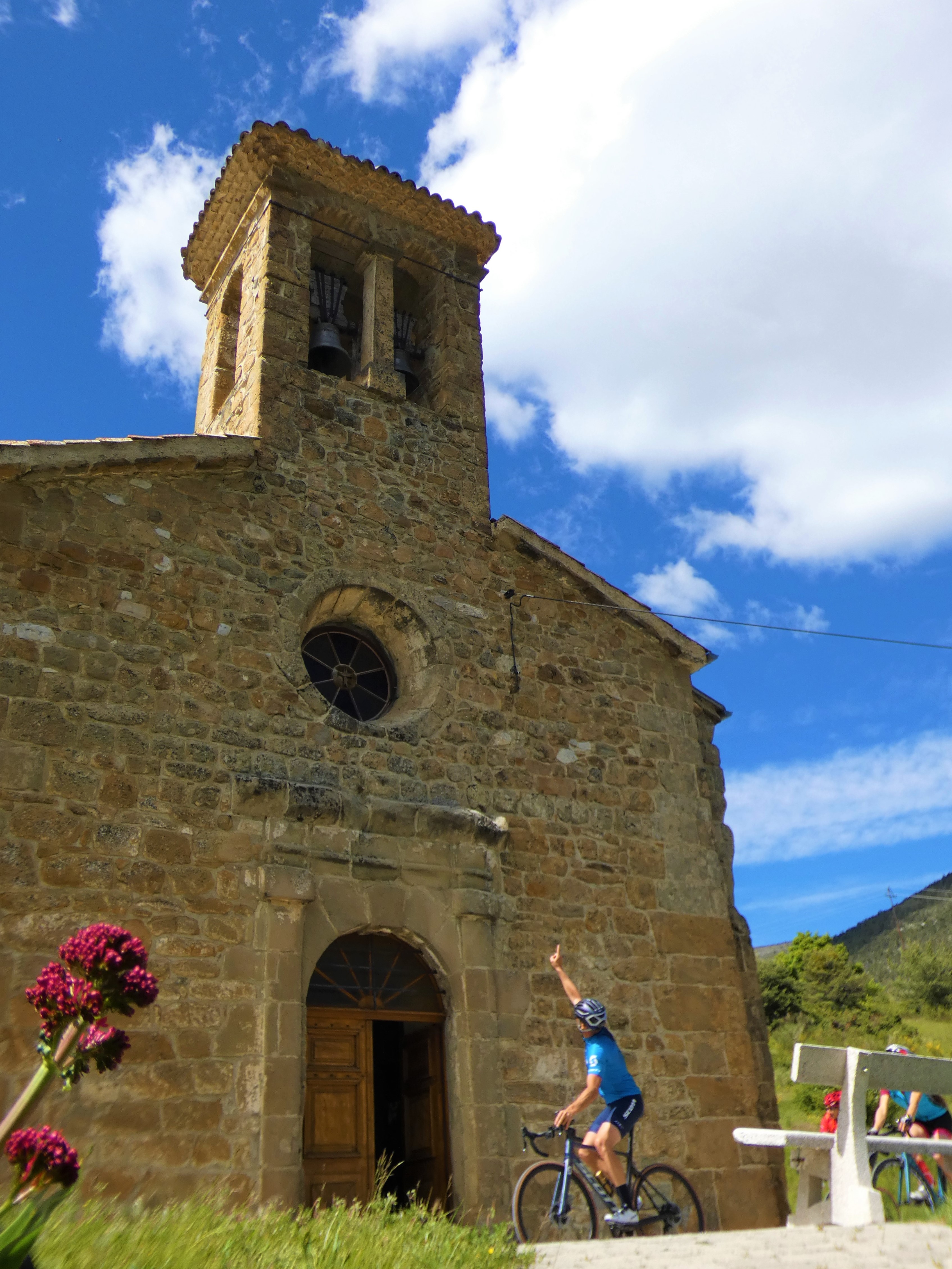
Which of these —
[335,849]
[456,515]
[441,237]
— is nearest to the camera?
[335,849]

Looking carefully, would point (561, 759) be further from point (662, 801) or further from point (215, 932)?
point (215, 932)

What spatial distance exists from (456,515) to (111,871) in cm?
428

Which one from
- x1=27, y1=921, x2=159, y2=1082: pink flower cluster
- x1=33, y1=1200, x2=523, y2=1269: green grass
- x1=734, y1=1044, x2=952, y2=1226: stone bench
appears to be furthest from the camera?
x1=734, y1=1044, x2=952, y2=1226: stone bench

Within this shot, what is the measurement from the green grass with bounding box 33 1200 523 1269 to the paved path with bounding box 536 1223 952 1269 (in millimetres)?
348

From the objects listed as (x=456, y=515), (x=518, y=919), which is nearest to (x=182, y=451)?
(x=456, y=515)

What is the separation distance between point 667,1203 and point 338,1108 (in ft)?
7.03

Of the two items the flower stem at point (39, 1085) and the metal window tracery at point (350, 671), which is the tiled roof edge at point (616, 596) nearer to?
the metal window tracery at point (350, 671)

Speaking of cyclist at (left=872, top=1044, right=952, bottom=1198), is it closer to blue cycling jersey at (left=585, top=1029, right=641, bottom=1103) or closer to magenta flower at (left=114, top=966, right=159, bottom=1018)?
blue cycling jersey at (left=585, top=1029, right=641, bottom=1103)

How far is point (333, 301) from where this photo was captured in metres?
10.1

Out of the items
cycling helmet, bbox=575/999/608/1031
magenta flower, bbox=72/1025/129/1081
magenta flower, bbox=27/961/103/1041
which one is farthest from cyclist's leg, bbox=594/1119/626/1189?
magenta flower, bbox=27/961/103/1041

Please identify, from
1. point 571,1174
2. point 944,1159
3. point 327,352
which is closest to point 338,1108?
point 571,1174

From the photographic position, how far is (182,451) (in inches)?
301

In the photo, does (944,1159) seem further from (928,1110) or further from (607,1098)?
(607,1098)

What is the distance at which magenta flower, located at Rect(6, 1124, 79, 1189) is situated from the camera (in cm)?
274
